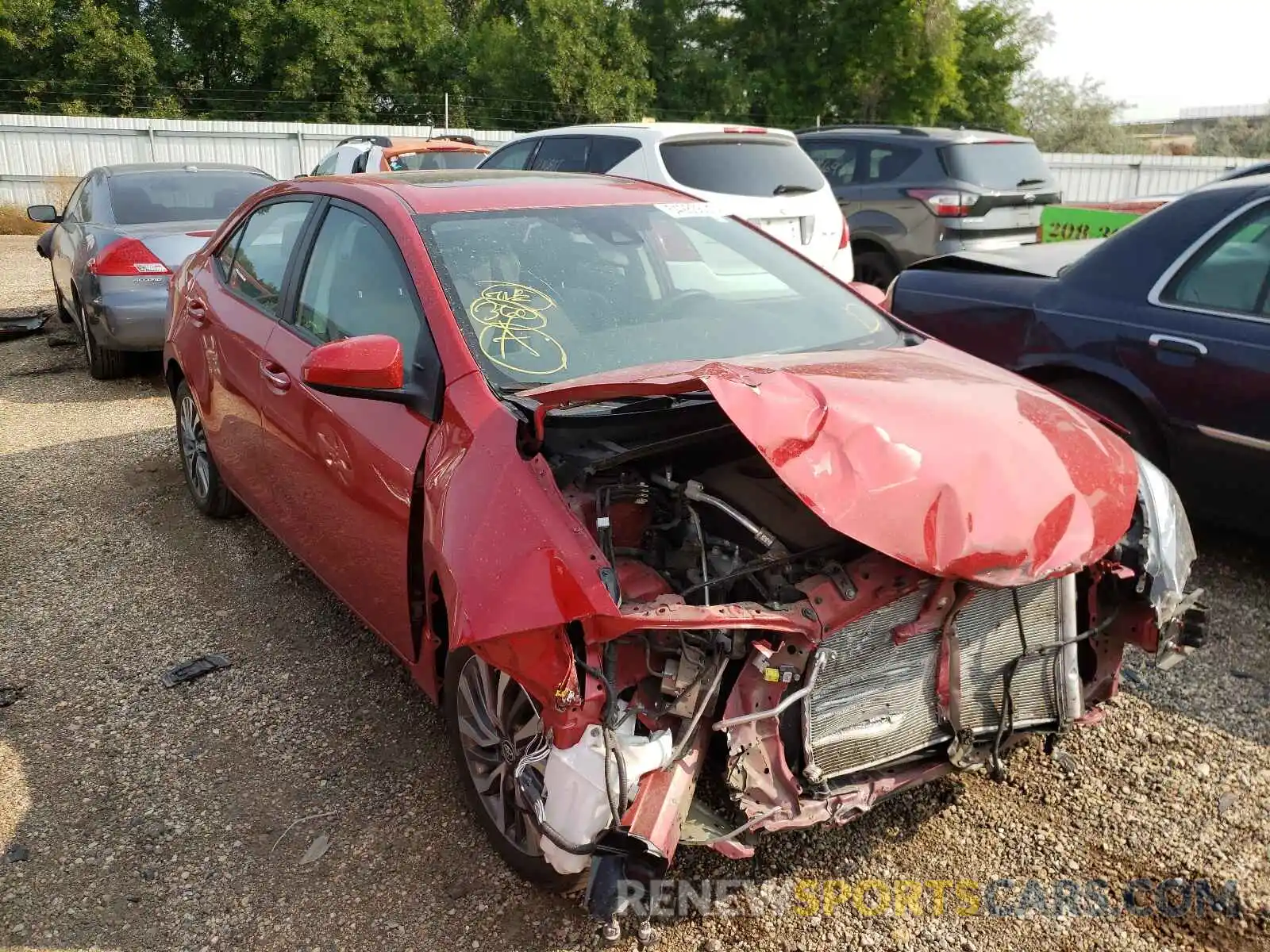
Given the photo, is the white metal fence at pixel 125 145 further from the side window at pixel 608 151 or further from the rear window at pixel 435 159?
the side window at pixel 608 151

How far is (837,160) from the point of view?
10164 mm

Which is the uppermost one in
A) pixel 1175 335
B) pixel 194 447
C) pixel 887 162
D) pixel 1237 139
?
pixel 1237 139

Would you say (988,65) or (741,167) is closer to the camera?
(741,167)

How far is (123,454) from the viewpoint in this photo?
642 cm

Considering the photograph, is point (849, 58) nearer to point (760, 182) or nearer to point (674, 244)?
point (760, 182)

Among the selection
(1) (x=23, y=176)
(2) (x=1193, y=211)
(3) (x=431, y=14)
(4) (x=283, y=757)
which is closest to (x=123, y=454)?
(4) (x=283, y=757)

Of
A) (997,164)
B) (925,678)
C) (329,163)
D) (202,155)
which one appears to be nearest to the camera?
(925,678)

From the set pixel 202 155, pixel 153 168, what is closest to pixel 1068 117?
pixel 202 155

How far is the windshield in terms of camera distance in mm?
3168

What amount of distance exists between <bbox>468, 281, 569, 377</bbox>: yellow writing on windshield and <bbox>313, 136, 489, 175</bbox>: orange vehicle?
7.81 meters

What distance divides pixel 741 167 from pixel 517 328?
196 inches

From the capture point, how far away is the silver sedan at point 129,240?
7570 millimetres

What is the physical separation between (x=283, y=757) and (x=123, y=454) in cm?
379

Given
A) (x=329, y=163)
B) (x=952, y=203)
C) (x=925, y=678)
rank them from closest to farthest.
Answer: (x=925, y=678) → (x=952, y=203) → (x=329, y=163)
